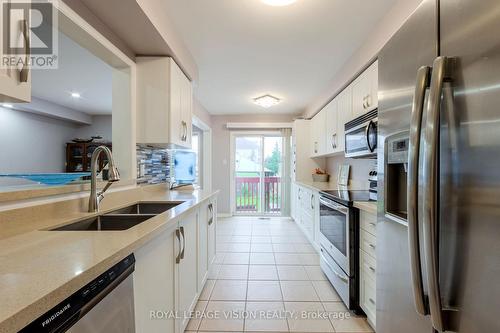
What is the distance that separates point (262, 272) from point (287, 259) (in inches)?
21.4

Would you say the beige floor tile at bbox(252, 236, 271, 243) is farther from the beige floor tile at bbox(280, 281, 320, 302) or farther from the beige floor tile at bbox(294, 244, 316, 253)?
the beige floor tile at bbox(280, 281, 320, 302)

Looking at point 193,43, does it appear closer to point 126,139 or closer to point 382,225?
point 126,139

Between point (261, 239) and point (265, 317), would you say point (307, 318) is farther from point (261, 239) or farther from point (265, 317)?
point (261, 239)

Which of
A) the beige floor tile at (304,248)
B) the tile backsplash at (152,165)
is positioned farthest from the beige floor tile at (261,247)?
the tile backsplash at (152,165)

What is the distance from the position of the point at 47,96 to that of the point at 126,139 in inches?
143

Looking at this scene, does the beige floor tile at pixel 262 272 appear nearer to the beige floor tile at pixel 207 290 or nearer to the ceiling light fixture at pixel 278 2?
the beige floor tile at pixel 207 290

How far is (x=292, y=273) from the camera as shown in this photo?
2.80 metres

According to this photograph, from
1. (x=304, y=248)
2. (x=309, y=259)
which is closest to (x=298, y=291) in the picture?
(x=309, y=259)

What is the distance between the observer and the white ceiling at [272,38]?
6.53ft

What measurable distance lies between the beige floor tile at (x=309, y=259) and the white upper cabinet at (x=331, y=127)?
1.48 m

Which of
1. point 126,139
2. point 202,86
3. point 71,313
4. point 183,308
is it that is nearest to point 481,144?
point 71,313

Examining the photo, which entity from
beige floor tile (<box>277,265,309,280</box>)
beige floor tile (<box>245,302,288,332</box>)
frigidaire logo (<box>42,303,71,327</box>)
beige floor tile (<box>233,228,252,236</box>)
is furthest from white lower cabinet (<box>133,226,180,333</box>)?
beige floor tile (<box>233,228,252,236</box>)

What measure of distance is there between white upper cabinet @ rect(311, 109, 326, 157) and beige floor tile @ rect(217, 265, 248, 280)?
7.48ft

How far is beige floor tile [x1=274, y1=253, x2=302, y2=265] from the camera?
3120mm
